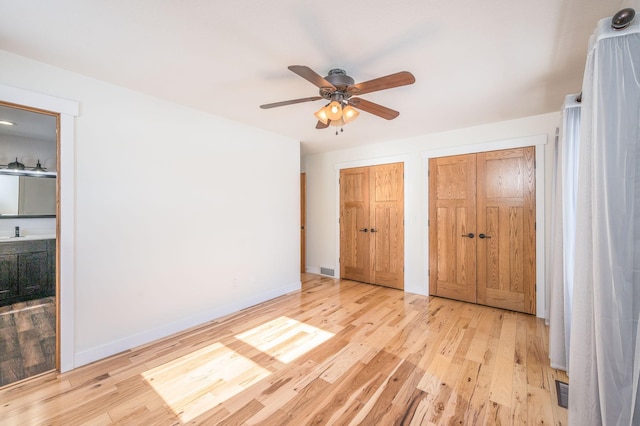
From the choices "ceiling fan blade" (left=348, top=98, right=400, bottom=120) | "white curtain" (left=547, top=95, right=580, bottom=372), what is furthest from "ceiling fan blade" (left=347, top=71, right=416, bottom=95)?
"white curtain" (left=547, top=95, right=580, bottom=372)

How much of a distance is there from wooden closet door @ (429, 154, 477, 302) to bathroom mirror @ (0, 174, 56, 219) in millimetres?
4380

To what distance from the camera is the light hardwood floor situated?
65.6 inches

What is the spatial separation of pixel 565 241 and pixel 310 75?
2314 millimetres

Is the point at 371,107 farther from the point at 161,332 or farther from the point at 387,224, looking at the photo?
the point at 161,332

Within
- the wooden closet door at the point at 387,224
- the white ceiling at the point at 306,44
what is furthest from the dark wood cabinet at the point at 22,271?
the wooden closet door at the point at 387,224

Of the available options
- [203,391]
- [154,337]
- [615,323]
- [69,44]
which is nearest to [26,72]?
[69,44]

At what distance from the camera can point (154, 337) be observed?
103 inches

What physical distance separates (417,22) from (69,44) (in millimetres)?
2294

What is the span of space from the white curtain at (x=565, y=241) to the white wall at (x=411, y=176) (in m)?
1.27

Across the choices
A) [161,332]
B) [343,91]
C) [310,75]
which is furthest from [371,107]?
[161,332]

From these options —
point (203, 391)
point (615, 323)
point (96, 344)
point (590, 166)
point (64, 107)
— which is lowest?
point (203, 391)

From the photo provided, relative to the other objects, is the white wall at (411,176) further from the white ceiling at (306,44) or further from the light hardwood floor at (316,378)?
the light hardwood floor at (316,378)

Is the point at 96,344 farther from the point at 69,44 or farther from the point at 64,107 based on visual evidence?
the point at 69,44

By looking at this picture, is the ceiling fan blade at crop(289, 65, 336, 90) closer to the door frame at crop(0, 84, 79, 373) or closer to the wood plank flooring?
the door frame at crop(0, 84, 79, 373)
